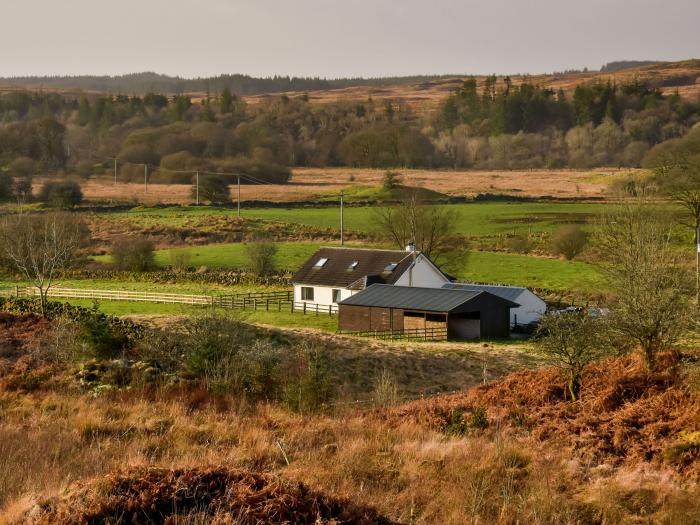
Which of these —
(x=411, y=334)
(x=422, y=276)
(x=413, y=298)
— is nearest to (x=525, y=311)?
(x=422, y=276)

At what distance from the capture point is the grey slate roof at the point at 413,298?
4025 cm

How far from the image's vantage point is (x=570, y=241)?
60000mm

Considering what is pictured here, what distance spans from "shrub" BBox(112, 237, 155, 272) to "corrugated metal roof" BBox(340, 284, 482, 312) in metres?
20.5

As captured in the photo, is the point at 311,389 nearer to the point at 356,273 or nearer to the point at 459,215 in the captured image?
the point at 356,273

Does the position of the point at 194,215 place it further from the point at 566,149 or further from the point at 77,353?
the point at 566,149

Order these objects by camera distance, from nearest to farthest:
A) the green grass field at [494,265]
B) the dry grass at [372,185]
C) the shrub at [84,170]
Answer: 1. the green grass field at [494,265]
2. the dry grass at [372,185]
3. the shrub at [84,170]

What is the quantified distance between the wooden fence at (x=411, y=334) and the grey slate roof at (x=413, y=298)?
990mm

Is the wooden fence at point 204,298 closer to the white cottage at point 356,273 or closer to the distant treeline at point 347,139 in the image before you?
the white cottage at point 356,273

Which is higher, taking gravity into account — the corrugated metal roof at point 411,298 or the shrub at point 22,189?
the shrub at point 22,189

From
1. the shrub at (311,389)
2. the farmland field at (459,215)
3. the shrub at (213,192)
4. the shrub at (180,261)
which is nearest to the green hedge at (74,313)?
the shrub at (311,389)

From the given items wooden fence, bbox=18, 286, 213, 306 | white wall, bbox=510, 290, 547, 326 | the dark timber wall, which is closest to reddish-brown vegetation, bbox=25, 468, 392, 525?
the dark timber wall

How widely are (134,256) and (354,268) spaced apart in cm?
1771

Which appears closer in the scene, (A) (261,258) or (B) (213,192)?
(A) (261,258)

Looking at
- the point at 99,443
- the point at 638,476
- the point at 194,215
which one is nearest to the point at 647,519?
the point at 638,476
